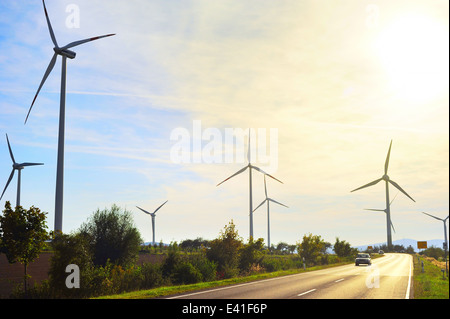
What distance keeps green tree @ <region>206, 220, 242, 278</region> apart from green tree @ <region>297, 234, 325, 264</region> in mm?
20037

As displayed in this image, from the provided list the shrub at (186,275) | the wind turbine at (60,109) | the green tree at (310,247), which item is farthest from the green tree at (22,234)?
the green tree at (310,247)

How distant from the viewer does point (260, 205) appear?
71250 millimetres

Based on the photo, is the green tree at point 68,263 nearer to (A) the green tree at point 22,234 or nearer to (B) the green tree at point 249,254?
(A) the green tree at point 22,234

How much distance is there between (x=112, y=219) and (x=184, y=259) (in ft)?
19.1

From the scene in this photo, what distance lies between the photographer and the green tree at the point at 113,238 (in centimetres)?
2794

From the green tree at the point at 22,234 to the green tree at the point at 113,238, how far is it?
6542mm

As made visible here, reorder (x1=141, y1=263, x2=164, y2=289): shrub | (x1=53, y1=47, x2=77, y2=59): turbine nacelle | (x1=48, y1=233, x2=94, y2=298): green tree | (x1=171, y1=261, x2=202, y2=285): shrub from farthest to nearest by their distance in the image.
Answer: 1. (x1=53, y1=47, x2=77, y2=59): turbine nacelle
2. (x1=171, y1=261, x2=202, y2=285): shrub
3. (x1=141, y1=263, x2=164, y2=289): shrub
4. (x1=48, y1=233, x2=94, y2=298): green tree

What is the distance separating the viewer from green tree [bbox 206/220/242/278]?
33281 mm

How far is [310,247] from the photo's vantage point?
52.8 m

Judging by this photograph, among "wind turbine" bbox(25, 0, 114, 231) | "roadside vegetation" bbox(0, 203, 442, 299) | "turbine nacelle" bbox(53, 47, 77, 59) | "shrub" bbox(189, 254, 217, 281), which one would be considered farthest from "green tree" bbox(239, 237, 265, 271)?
"turbine nacelle" bbox(53, 47, 77, 59)

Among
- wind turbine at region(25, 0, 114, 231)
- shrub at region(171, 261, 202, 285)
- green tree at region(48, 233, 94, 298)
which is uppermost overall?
wind turbine at region(25, 0, 114, 231)

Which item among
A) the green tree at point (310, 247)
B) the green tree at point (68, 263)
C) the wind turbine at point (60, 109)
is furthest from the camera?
the green tree at point (310, 247)

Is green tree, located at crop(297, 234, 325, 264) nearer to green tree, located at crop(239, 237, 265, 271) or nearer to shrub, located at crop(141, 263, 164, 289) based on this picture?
green tree, located at crop(239, 237, 265, 271)
